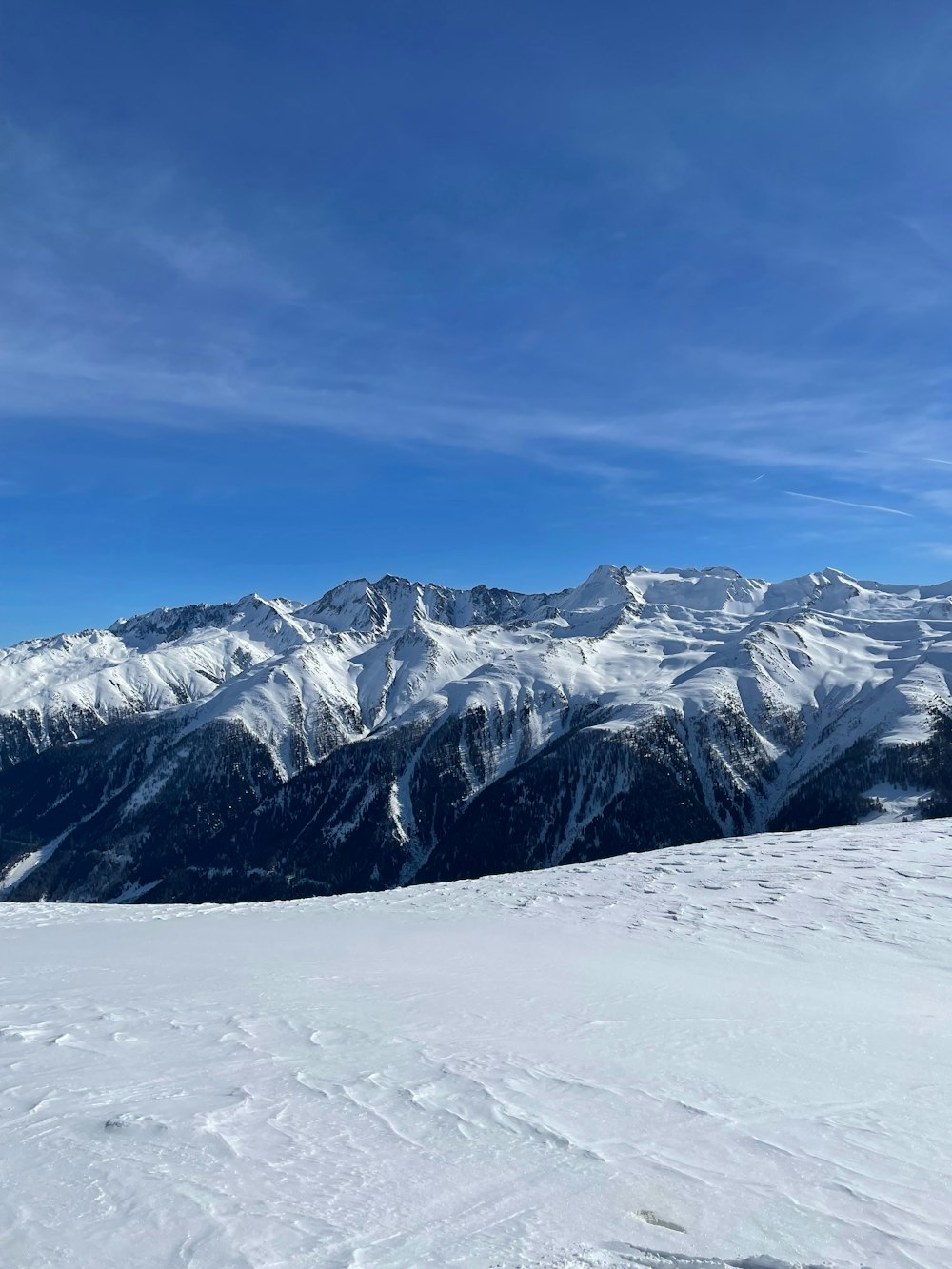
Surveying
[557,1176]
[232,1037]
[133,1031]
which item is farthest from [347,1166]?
[133,1031]

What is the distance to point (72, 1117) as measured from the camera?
345 inches

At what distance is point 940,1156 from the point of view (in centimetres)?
878

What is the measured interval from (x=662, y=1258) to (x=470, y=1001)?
351 inches

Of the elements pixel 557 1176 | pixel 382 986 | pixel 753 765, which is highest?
pixel 557 1176

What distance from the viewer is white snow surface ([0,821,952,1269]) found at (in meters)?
6.64

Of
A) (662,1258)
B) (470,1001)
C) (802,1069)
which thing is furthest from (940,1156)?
(470,1001)

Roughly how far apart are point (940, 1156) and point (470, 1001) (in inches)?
331

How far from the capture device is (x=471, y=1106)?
955cm

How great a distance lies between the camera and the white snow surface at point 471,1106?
664cm

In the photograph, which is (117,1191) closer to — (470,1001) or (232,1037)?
(232,1037)

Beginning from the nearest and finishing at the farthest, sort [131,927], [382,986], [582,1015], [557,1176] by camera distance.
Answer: [557,1176], [582,1015], [382,986], [131,927]

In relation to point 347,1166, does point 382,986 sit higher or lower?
lower

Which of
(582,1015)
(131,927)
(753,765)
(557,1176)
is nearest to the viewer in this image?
(557,1176)

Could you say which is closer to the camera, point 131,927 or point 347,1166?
point 347,1166
